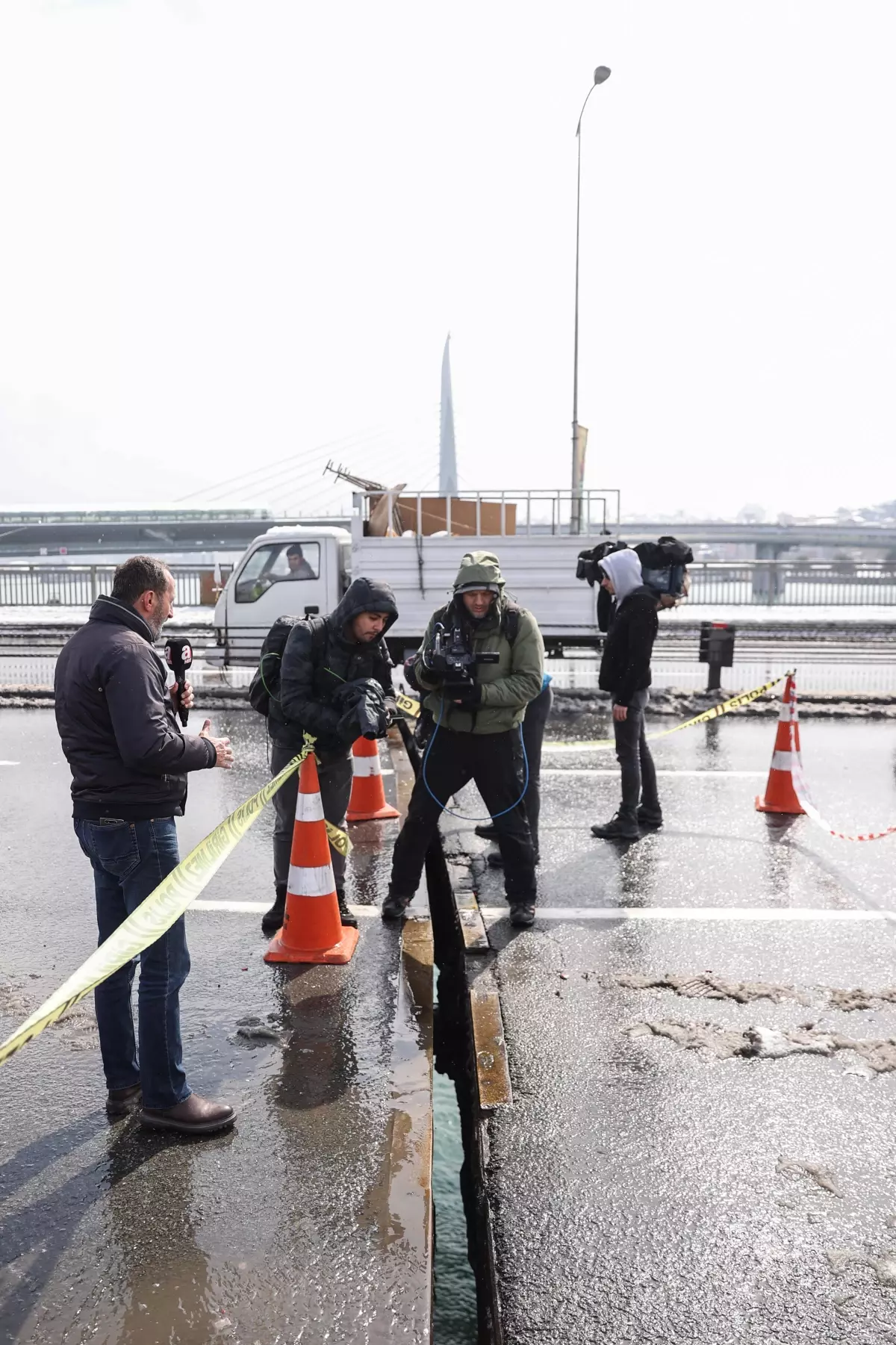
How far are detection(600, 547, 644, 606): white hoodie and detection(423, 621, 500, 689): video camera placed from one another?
1938 millimetres

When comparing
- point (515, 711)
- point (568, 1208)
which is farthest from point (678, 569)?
point (568, 1208)

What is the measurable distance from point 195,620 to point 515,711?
22.5 m

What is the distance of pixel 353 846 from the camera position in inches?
275

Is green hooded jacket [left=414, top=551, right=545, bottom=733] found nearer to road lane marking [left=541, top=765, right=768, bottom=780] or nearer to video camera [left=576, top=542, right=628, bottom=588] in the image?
video camera [left=576, top=542, right=628, bottom=588]

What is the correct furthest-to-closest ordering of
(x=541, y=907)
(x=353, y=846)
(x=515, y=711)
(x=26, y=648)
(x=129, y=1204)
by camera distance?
(x=26, y=648)
(x=353, y=846)
(x=541, y=907)
(x=515, y=711)
(x=129, y=1204)

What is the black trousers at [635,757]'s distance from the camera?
7.00m

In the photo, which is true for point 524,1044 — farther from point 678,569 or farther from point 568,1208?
point 678,569

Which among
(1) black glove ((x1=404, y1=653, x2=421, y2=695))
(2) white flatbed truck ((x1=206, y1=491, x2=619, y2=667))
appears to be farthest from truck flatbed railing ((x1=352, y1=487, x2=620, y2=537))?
(1) black glove ((x1=404, y1=653, x2=421, y2=695))

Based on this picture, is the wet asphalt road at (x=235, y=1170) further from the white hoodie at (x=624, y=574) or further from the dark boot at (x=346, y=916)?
the white hoodie at (x=624, y=574)

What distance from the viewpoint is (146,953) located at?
11.4ft

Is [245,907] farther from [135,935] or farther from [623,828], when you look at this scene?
[623,828]

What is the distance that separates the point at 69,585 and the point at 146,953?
3442cm

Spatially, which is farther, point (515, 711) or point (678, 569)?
point (678, 569)

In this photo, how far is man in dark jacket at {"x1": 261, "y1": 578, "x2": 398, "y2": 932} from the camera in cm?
500
